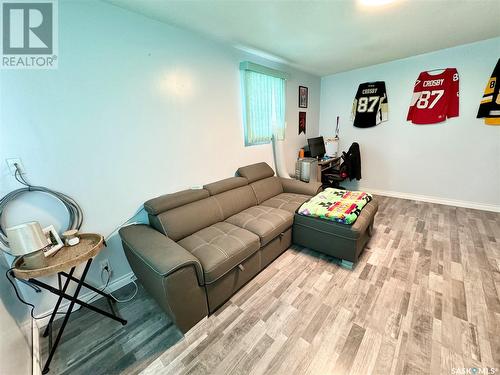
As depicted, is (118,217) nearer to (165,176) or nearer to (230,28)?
(165,176)

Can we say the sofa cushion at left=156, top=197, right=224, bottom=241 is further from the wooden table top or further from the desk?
the desk

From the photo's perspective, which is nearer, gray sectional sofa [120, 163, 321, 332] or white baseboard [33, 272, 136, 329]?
gray sectional sofa [120, 163, 321, 332]

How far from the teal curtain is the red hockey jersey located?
7.16 feet

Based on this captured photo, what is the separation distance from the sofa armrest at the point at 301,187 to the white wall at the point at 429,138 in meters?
1.87

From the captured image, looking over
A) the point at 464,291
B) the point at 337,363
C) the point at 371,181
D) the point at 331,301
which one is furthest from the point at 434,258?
the point at 371,181

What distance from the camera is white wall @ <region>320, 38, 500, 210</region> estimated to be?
2.92 m

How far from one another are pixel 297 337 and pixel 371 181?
11.9 ft

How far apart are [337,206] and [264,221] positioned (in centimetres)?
82

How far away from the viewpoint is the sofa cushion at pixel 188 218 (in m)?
1.83

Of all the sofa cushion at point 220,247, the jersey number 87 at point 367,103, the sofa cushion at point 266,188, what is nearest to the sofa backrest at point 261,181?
the sofa cushion at point 266,188

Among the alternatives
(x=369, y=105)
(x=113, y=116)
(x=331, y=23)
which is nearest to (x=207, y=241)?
(x=113, y=116)

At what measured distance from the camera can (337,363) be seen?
1.24m

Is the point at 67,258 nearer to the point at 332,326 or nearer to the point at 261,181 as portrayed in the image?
the point at 332,326

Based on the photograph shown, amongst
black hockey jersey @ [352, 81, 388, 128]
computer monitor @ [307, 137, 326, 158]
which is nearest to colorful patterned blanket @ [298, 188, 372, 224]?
computer monitor @ [307, 137, 326, 158]
